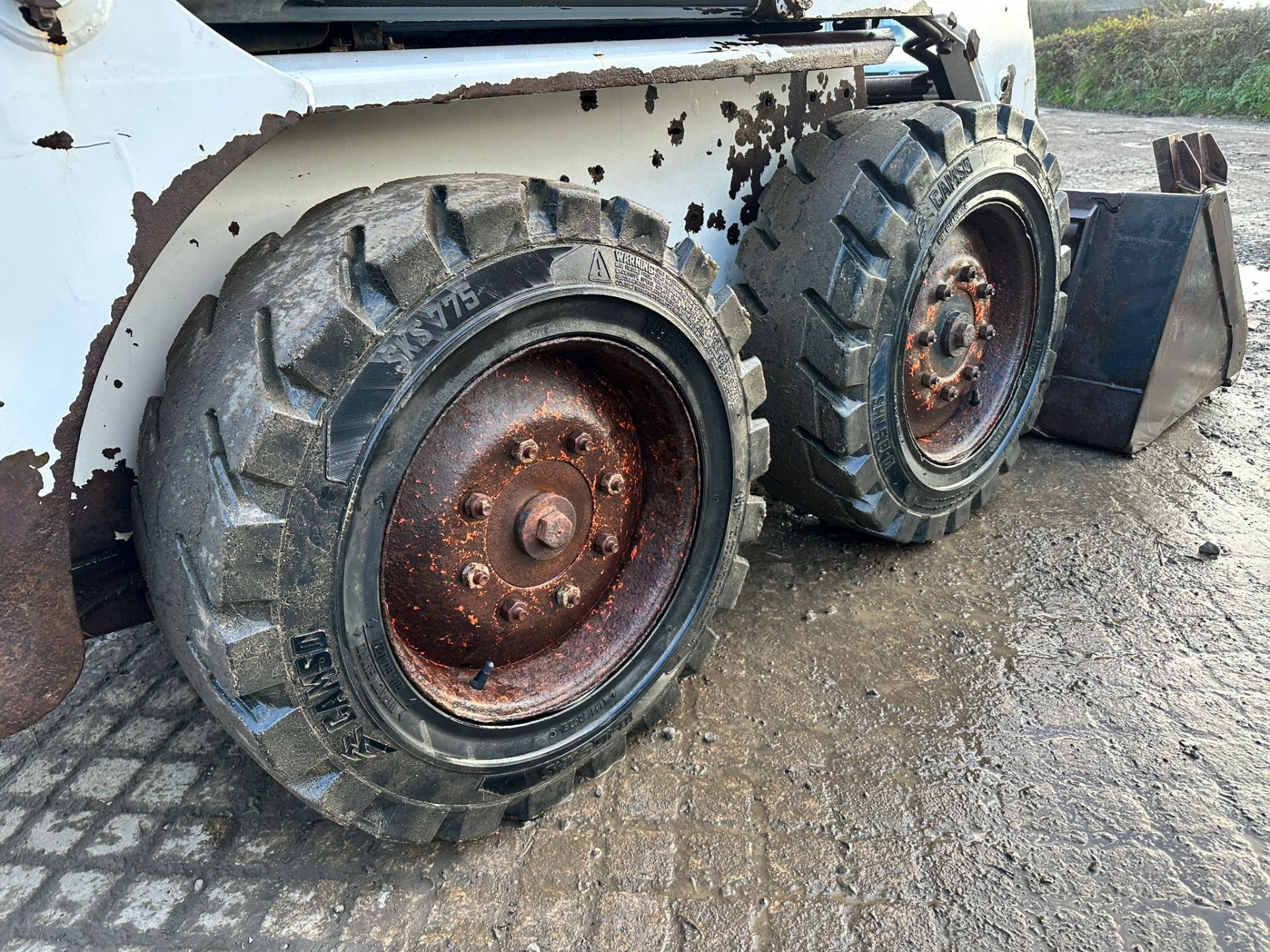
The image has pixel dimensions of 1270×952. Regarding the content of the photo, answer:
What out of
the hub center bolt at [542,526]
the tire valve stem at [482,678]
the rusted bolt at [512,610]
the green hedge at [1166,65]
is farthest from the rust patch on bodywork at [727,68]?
the green hedge at [1166,65]

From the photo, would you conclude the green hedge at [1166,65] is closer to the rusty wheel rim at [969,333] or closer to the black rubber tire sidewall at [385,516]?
the rusty wheel rim at [969,333]

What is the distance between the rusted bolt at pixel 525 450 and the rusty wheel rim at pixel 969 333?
4.26 feet

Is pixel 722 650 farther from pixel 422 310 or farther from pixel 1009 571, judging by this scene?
pixel 422 310

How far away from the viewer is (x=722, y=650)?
9.15ft

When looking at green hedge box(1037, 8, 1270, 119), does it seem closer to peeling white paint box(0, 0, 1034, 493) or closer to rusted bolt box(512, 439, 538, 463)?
peeling white paint box(0, 0, 1034, 493)

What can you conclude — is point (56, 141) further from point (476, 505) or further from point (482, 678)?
point (482, 678)

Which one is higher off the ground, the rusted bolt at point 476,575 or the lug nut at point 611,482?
the lug nut at point 611,482

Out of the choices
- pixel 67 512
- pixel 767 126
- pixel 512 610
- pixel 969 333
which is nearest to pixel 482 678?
pixel 512 610

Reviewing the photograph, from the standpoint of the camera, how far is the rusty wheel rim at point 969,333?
2980 millimetres

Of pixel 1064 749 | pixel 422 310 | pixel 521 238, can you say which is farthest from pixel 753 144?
pixel 1064 749

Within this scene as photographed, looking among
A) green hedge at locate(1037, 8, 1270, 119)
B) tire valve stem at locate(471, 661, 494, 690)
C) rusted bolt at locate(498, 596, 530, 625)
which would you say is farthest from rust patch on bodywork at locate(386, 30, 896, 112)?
green hedge at locate(1037, 8, 1270, 119)

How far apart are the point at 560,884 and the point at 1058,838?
1.13m

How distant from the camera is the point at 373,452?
1617 mm

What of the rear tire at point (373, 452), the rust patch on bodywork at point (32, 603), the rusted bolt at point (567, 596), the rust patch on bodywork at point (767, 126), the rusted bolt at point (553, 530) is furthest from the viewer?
the rust patch on bodywork at point (767, 126)
